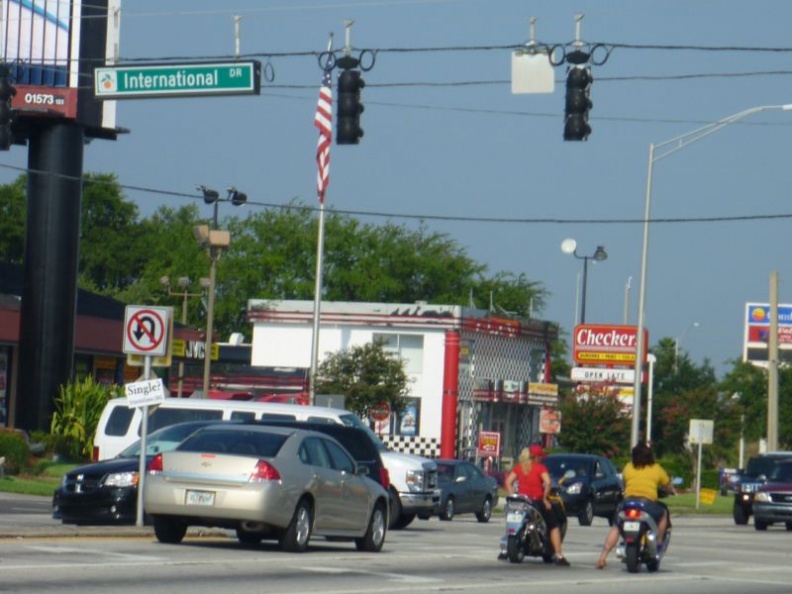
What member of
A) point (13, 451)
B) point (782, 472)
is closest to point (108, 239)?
point (13, 451)

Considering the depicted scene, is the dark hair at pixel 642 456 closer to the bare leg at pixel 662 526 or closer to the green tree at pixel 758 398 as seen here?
the bare leg at pixel 662 526

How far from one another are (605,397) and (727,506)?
580 cm

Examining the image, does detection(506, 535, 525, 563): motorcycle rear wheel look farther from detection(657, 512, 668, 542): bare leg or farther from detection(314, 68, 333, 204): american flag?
detection(314, 68, 333, 204): american flag

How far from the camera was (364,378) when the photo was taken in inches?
2277

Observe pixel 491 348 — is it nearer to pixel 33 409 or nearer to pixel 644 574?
pixel 33 409

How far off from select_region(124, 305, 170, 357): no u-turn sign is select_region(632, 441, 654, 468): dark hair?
6840mm

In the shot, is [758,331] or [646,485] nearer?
[646,485]

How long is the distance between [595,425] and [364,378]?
8.36m

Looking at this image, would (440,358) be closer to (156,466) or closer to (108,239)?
(156,466)

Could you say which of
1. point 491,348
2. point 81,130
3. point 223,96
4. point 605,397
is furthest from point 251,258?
point 223,96

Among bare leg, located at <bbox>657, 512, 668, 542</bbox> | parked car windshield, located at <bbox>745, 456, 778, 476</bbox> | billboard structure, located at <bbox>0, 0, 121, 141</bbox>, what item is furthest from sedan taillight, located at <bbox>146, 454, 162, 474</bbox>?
billboard structure, located at <bbox>0, 0, 121, 141</bbox>

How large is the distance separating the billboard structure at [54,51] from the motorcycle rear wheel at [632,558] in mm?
25806

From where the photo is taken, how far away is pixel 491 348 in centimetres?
6550

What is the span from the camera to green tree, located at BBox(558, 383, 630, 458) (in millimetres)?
56719
